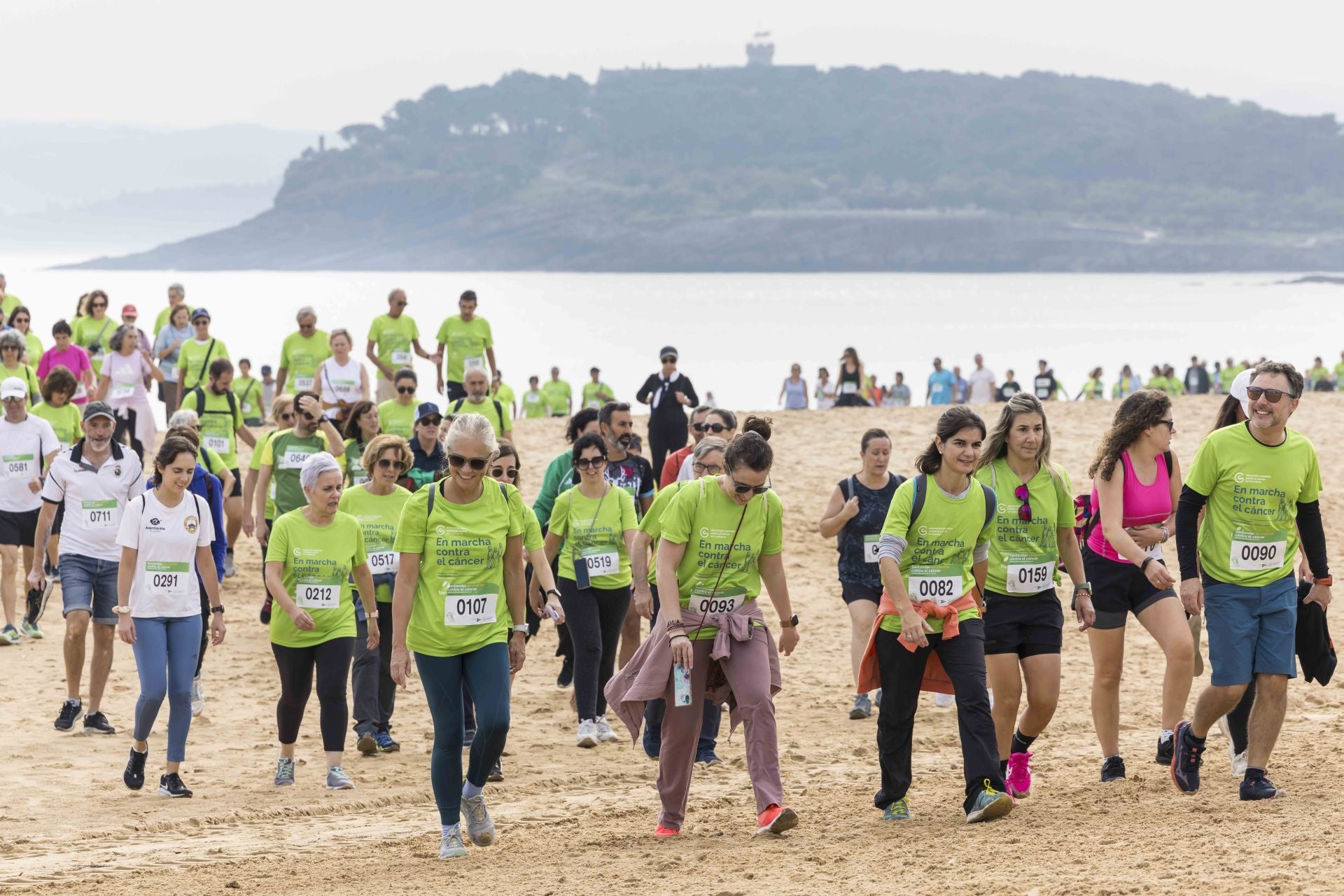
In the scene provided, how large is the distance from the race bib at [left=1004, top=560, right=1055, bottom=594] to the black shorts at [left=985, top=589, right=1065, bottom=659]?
1.0 inches

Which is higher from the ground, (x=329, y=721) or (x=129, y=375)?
(x=129, y=375)

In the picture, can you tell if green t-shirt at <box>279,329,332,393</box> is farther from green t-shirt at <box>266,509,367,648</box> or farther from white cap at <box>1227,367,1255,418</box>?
white cap at <box>1227,367,1255,418</box>

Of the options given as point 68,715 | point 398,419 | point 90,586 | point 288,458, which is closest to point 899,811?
point 90,586

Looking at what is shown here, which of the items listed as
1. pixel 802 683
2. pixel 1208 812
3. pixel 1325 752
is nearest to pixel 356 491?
pixel 802 683

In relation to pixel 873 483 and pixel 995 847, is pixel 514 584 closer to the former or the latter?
pixel 995 847

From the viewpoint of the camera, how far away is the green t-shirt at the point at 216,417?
40.6 feet

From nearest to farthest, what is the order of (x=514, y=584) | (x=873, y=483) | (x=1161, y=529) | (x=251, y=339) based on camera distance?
(x=514, y=584)
(x=1161, y=529)
(x=873, y=483)
(x=251, y=339)

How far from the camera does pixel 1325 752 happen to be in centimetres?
771

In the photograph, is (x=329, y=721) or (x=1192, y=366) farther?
(x=1192, y=366)

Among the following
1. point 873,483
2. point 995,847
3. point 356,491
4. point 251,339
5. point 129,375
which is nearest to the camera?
point 995,847

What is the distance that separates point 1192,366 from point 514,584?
29642 mm

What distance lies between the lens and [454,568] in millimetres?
6301

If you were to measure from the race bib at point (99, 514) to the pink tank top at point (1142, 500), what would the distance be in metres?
5.35

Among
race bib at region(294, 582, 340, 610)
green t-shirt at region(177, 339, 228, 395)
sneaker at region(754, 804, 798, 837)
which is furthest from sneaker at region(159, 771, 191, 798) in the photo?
green t-shirt at region(177, 339, 228, 395)
